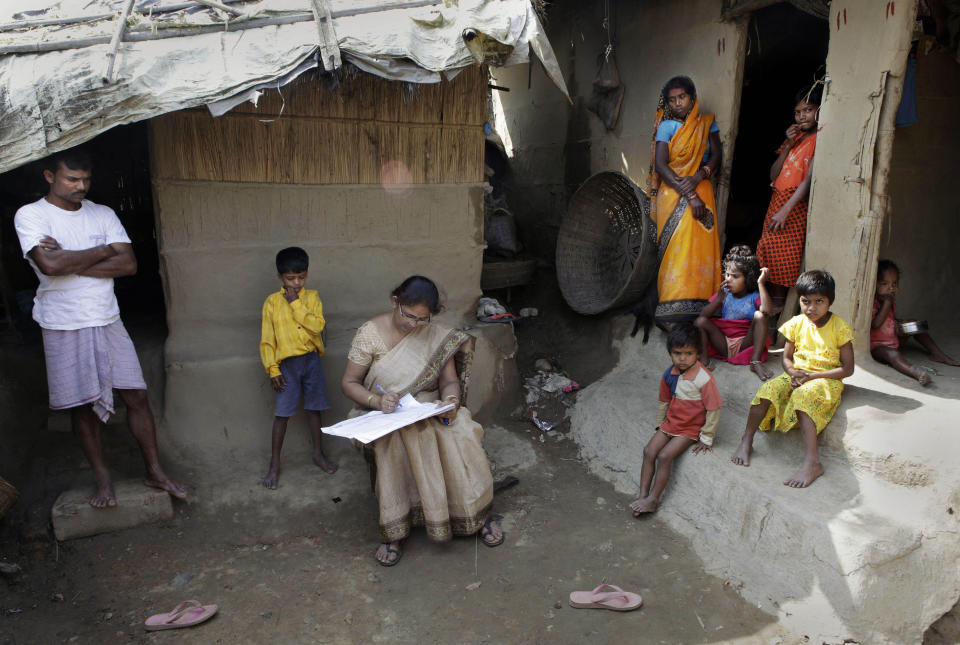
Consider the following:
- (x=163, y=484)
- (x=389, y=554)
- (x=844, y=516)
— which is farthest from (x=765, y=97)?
(x=163, y=484)

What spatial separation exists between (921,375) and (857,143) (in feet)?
4.26

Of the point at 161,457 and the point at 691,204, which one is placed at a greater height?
the point at 691,204

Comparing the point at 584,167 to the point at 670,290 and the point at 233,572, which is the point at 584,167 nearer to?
the point at 670,290

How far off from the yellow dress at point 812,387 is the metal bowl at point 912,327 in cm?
A: 102

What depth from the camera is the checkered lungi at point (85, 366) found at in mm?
3137

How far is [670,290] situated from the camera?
14.3 feet

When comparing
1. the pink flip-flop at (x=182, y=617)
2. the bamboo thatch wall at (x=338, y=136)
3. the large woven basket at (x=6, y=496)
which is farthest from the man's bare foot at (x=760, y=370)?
the large woven basket at (x=6, y=496)

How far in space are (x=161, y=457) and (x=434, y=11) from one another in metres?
2.91

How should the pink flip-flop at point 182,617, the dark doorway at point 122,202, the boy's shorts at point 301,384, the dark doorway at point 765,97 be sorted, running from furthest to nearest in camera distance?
1. the dark doorway at point 765,97
2. the dark doorway at point 122,202
3. the boy's shorts at point 301,384
4. the pink flip-flop at point 182,617

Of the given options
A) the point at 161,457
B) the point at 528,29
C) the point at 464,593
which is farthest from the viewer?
the point at 161,457

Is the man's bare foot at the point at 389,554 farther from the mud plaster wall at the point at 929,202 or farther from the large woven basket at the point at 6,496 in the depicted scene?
the mud plaster wall at the point at 929,202

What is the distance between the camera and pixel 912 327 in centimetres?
396

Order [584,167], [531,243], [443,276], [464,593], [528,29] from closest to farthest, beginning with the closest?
[464,593], [528,29], [443,276], [584,167], [531,243]

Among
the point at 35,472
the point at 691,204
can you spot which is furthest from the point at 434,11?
the point at 35,472
